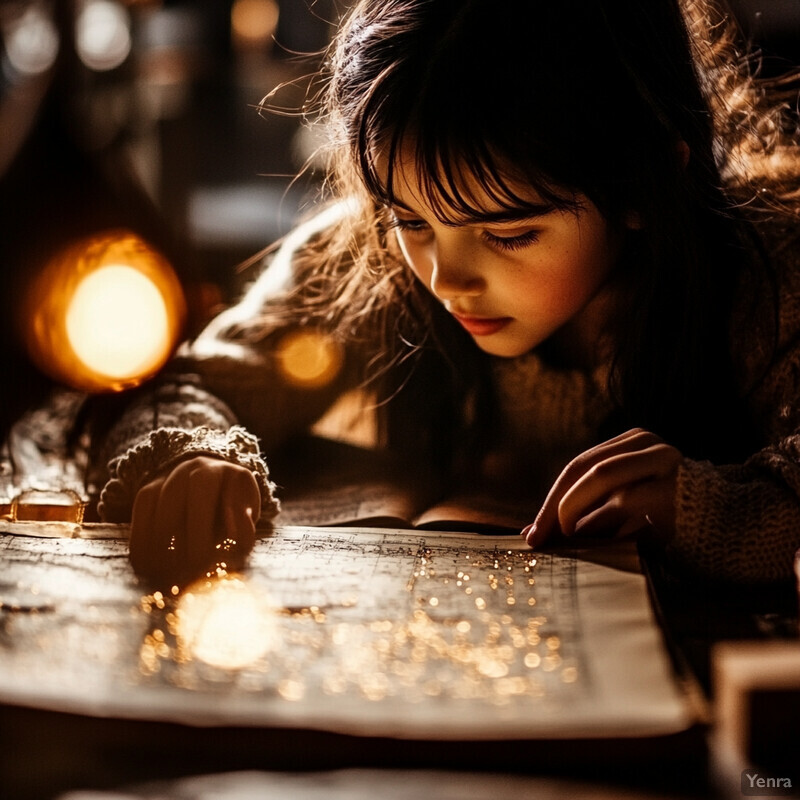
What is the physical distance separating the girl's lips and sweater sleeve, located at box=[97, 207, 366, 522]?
0.58 feet

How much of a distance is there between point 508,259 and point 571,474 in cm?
17

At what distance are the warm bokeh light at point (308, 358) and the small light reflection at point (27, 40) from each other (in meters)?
1.10

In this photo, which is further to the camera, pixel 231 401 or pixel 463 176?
pixel 231 401

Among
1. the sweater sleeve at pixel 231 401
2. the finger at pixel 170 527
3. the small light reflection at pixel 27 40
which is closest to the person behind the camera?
the finger at pixel 170 527

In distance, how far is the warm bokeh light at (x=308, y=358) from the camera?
2.71ft

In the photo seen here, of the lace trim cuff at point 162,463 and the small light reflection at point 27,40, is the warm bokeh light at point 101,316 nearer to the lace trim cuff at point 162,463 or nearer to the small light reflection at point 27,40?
the lace trim cuff at point 162,463

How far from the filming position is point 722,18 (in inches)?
30.3

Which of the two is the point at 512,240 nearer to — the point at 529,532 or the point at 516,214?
the point at 516,214

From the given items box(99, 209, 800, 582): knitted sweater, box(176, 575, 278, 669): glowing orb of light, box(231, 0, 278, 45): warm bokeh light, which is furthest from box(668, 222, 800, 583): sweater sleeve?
box(231, 0, 278, 45): warm bokeh light

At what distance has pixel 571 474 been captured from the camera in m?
0.52

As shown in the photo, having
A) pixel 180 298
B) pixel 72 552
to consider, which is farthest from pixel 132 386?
pixel 72 552

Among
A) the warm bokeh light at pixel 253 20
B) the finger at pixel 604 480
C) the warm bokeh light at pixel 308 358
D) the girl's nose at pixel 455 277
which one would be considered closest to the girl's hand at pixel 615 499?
the finger at pixel 604 480

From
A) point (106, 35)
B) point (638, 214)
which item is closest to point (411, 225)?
point (638, 214)

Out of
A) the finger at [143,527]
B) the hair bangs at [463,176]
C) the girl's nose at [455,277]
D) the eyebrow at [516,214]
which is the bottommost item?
the finger at [143,527]
